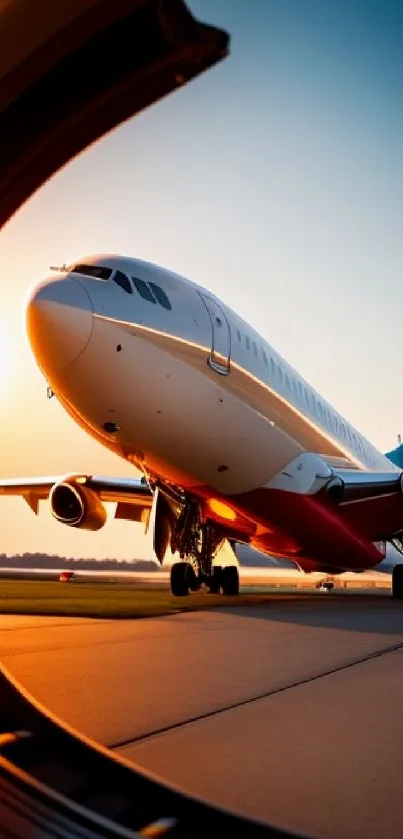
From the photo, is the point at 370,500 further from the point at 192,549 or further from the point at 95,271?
the point at 95,271

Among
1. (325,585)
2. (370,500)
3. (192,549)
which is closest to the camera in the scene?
(192,549)

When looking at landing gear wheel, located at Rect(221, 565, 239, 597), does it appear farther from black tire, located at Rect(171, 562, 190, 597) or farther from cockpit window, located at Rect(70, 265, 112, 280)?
cockpit window, located at Rect(70, 265, 112, 280)

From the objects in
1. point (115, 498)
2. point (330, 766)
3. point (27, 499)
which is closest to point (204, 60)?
point (330, 766)

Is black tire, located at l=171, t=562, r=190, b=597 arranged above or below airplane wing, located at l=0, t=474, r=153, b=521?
below

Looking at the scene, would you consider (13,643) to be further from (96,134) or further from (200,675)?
(96,134)

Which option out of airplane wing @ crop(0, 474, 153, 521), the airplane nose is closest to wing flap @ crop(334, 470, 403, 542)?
airplane wing @ crop(0, 474, 153, 521)

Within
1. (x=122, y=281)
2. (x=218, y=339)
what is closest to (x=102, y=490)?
(x=218, y=339)

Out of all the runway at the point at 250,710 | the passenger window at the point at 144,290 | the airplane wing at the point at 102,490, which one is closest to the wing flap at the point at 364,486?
the airplane wing at the point at 102,490

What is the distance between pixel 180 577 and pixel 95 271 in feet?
19.7

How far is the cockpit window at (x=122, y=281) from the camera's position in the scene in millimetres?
8820

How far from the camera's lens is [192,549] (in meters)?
12.4

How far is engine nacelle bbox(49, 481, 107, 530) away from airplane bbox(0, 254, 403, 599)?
→ 28 mm

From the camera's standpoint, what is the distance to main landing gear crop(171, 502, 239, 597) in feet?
39.6

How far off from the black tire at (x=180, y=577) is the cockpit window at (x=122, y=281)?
17.9 ft
